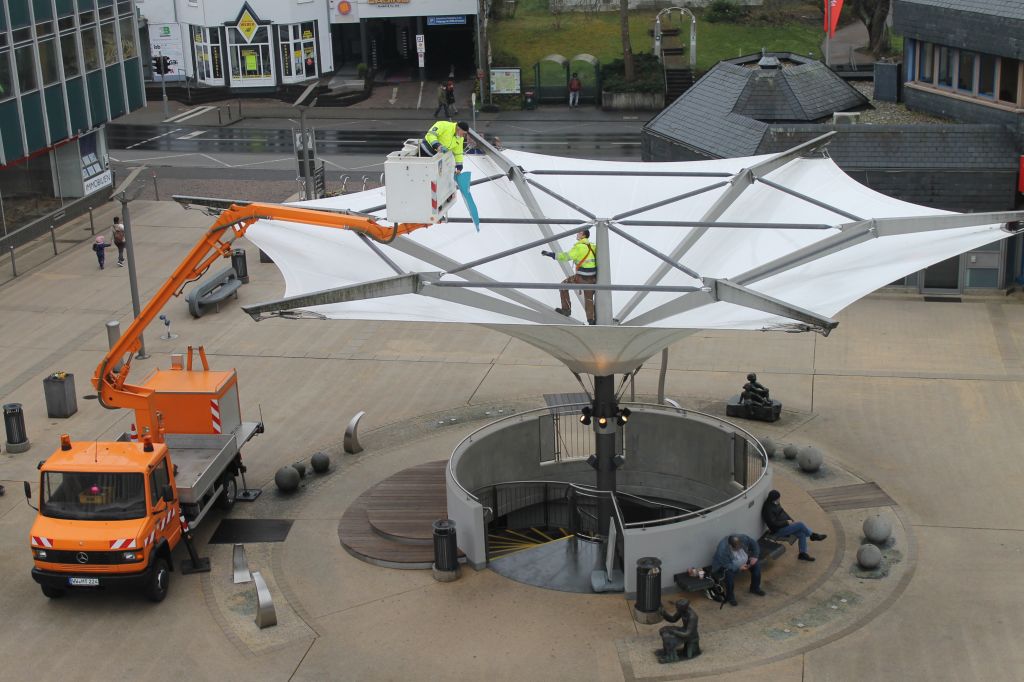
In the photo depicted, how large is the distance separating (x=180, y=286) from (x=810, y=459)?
1289 cm

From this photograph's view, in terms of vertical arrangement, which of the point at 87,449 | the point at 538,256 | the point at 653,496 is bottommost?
the point at 653,496

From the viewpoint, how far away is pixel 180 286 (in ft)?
78.0

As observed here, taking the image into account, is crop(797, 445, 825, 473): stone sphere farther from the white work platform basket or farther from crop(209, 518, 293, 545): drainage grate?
the white work platform basket

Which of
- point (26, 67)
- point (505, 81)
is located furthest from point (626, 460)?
point (505, 81)

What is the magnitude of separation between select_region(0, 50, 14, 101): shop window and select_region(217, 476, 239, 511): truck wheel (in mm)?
21745

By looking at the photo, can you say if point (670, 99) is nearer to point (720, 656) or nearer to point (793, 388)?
point (793, 388)

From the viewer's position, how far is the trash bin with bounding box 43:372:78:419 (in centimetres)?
3069

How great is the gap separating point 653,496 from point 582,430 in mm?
2487

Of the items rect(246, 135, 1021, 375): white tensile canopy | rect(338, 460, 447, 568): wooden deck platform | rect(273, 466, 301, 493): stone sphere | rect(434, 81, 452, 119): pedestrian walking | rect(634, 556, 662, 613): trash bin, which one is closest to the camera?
rect(246, 135, 1021, 375): white tensile canopy

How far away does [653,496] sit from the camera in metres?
27.3

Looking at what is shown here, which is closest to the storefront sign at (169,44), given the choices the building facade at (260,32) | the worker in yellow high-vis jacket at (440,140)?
the building facade at (260,32)

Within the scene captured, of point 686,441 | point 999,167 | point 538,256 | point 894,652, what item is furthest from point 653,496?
point 999,167

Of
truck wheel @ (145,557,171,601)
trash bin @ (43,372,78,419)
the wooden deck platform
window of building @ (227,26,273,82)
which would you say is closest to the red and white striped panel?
the wooden deck platform

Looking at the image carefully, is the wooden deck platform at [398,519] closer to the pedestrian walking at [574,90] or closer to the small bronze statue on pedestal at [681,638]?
the small bronze statue on pedestal at [681,638]
